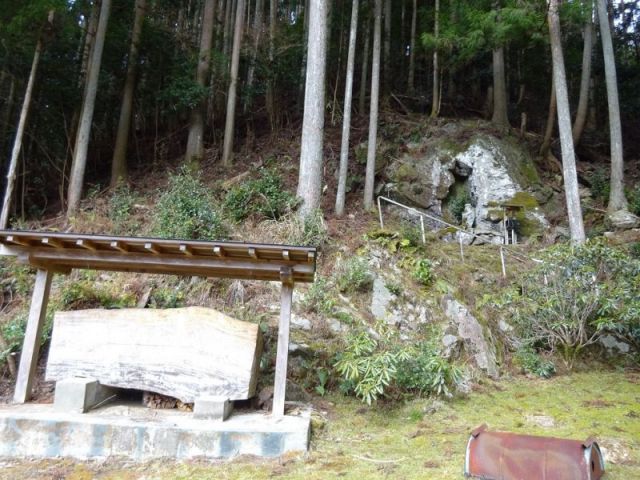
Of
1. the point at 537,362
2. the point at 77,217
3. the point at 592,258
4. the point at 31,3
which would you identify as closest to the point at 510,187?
the point at 592,258

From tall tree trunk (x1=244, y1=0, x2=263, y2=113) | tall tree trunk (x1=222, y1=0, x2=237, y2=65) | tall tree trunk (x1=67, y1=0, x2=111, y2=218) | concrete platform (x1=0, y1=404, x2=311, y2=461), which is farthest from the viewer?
tall tree trunk (x1=222, y1=0, x2=237, y2=65)

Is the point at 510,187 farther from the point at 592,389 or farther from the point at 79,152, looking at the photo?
the point at 79,152

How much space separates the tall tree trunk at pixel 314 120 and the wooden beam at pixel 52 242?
5242mm

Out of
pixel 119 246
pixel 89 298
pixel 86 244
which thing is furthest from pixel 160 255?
pixel 89 298

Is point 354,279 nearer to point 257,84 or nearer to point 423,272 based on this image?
point 423,272

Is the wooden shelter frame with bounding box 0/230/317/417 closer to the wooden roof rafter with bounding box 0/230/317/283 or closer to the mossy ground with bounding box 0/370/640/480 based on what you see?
the wooden roof rafter with bounding box 0/230/317/283

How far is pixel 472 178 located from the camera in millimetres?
12852

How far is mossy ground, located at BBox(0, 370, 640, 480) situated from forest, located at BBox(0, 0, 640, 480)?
0.04 meters

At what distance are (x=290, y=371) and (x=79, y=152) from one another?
8430mm

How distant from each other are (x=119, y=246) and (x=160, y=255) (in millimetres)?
475

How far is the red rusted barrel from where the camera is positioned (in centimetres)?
344

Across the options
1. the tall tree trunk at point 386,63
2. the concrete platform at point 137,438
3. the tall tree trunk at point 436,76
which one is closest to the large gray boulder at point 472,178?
the tall tree trunk at point 436,76

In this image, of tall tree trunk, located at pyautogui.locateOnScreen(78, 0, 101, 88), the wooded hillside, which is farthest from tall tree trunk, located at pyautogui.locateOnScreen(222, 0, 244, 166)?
tall tree trunk, located at pyautogui.locateOnScreen(78, 0, 101, 88)

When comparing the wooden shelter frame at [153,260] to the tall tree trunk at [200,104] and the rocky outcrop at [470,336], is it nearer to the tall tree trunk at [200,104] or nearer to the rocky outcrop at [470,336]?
the rocky outcrop at [470,336]
